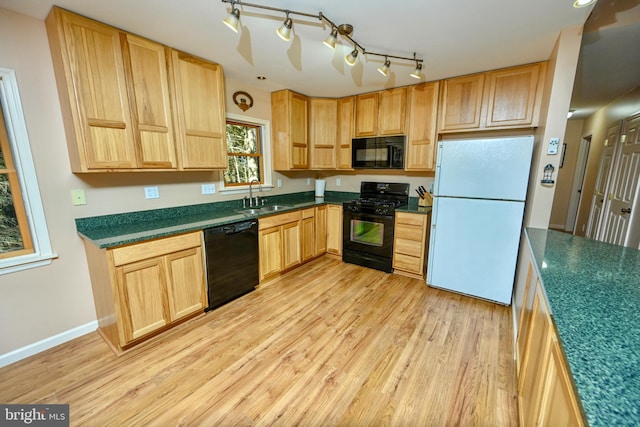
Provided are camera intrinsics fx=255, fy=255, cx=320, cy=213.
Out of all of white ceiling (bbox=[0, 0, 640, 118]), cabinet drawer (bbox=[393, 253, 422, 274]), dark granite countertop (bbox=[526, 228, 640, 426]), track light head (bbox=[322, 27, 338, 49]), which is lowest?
cabinet drawer (bbox=[393, 253, 422, 274])

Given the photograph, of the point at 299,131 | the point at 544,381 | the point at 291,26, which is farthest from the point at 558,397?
the point at 299,131

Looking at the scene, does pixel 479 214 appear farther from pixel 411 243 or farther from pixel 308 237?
pixel 308 237

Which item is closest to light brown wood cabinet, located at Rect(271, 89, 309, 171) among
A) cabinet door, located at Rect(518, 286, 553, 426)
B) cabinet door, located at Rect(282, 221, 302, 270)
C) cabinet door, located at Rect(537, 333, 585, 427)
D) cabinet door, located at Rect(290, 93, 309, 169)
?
cabinet door, located at Rect(290, 93, 309, 169)

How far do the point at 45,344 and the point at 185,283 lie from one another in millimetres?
1059

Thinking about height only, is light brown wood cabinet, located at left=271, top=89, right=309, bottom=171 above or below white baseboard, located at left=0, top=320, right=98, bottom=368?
above

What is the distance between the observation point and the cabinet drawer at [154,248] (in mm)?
1833

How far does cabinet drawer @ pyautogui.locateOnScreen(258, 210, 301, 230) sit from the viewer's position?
2.89m

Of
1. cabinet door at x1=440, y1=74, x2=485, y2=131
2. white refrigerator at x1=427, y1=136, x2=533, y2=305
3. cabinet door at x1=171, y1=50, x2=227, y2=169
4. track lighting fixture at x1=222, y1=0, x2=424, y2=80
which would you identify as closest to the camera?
track lighting fixture at x1=222, y1=0, x2=424, y2=80

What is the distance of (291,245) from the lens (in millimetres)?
3338

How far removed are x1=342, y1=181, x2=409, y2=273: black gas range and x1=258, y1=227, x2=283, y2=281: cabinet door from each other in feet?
3.37

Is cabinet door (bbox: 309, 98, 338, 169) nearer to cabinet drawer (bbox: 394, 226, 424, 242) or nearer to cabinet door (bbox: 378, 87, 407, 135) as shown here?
cabinet door (bbox: 378, 87, 407, 135)

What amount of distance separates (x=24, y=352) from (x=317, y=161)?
345 centimetres

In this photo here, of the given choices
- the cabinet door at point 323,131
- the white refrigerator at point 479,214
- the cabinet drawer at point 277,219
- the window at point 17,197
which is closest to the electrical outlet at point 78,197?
the window at point 17,197

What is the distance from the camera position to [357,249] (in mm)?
3623
